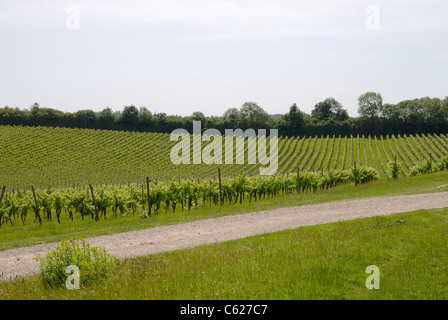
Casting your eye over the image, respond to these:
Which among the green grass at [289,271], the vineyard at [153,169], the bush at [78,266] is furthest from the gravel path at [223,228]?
the vineyard at [153,169]

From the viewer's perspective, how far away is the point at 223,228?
48.2 ft

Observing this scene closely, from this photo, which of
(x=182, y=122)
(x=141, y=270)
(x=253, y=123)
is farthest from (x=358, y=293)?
(x=253, y=123)

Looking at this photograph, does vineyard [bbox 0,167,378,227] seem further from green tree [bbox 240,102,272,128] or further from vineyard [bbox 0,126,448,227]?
green tree [bbox 240,102,272,128]

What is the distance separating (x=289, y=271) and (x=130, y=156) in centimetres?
6243

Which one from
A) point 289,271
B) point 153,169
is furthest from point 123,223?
point 153,169

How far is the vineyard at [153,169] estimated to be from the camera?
2370 centimetres

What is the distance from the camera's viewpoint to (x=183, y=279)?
791cm

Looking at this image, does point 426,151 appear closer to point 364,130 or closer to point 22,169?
point 364,130

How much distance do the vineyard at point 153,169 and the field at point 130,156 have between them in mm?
131

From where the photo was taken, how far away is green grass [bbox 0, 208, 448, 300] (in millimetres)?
7156

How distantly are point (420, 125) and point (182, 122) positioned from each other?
62985mm

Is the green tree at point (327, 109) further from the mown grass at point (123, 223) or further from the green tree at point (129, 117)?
the mown grass at point (123, 223)

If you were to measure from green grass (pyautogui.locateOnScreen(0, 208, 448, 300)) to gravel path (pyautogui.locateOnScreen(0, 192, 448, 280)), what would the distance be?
5.34ft

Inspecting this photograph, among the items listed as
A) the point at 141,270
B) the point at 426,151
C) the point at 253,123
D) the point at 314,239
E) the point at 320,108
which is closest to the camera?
the point at 141,270
